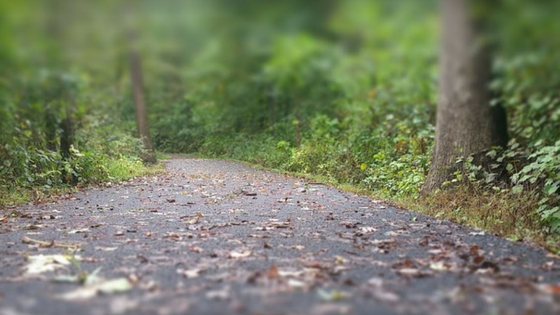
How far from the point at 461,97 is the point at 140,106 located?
17.8 feet

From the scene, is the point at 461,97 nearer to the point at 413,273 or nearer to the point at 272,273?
the point at 413,273

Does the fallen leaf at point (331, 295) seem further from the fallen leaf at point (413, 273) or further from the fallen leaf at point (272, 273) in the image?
the fallen leaf at point (413, 273)

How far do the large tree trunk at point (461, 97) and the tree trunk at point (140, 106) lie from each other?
8.47 ft

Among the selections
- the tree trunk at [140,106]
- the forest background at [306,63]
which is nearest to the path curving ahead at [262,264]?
the forest background at [306,63]

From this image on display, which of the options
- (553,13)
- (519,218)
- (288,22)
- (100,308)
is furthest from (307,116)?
(100,308)

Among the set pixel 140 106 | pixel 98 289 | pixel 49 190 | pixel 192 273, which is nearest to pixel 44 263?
pixel 98 289

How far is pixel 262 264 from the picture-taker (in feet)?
11.3

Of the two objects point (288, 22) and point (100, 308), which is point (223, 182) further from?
point (100, 308)

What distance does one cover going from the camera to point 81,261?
3.54m

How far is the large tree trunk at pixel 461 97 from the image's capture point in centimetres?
369

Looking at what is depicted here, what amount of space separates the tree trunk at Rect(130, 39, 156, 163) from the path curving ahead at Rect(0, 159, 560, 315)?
→ 1.47 m

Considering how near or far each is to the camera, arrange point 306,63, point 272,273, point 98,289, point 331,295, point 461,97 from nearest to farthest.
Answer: point 331,295 → point 98,289 → point 272,273 → point 306,63 → point 461,97

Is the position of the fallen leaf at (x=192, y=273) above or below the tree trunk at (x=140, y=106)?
below

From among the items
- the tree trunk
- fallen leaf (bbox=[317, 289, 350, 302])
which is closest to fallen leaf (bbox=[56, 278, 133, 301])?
fallen leaf (bbox=[317, 289, 350, 302])
